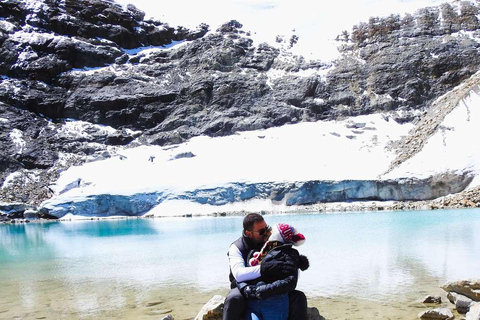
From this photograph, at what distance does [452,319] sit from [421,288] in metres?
2.18

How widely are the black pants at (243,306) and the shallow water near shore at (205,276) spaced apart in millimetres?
2968

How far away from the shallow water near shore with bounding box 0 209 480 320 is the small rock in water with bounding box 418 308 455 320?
11.0 inches

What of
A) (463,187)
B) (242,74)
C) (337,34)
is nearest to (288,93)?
(242,74)

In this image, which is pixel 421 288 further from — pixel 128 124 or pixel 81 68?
pixel 81 68

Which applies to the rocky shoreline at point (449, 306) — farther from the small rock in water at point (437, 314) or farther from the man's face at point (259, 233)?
the man's face at point (259, 233)

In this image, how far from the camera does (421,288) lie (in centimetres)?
833

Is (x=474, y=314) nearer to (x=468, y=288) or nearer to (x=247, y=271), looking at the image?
(x=468, y=288)

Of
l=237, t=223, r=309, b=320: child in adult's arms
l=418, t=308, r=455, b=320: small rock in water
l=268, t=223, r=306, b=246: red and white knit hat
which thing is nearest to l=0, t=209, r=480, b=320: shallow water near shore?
l=418, t=308, r=455, b=320: small rock in water

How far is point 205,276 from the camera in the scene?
36.0 feet

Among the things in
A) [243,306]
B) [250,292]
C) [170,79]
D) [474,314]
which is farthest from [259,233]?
[170,79]

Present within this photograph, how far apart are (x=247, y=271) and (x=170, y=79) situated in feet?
244

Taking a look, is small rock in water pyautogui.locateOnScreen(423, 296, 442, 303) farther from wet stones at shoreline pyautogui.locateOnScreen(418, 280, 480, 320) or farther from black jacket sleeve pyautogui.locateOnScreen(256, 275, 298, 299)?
black jacket sleeve pyautogui.locateOnScreen(256, 275, 298, 299)

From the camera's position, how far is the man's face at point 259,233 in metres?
4.22

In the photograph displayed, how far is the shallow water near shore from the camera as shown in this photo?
25.7 feet
